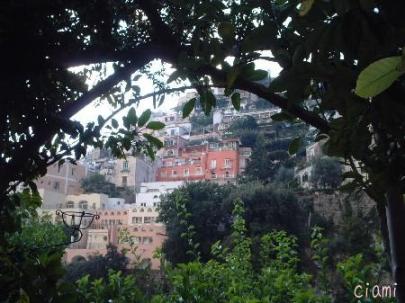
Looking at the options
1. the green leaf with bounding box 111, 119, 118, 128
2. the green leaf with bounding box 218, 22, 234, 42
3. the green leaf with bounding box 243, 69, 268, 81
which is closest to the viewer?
the green leaf with bounding box 218, 22, 234, 42

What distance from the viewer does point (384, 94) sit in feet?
1.23

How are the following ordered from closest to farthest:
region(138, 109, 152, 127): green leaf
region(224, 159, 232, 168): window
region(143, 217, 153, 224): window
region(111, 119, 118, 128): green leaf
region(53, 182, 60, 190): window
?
region(138, 109, 152, 127): green leaf → region(111, 119, 118, 128): green leaf → region(53, 182, 60, 190): window → region(143, 217, 153, 224): window → region(224, 159, 232, 168): window

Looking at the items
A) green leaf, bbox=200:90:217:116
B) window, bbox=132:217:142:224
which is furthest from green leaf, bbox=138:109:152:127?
window, bbox=132:217:142:224

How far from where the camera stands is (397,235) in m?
0.58

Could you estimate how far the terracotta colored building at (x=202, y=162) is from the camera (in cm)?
2122

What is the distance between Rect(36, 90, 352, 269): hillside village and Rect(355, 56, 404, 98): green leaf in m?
10.1

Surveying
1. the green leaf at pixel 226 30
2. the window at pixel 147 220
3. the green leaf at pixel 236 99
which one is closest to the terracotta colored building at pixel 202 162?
the window at pixel 147 220

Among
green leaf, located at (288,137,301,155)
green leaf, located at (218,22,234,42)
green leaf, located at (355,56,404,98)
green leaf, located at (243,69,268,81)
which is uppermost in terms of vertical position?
green leaf, located at (218,22,234,42)

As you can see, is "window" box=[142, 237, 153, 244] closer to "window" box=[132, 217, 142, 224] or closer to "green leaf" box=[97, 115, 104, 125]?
"window" box=[132, 217, 142, 224]

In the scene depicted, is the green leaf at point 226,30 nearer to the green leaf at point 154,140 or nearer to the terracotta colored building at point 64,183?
the green leaf at point 154,140

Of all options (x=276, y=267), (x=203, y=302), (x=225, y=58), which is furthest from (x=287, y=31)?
(x=276, y=267)

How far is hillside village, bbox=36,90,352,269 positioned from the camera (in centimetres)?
1203

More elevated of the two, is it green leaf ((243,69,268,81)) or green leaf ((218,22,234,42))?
green leaf ((218,22,234,42))

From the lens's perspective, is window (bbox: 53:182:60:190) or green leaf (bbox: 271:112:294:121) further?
window (bbox: 53:182:60:190)
